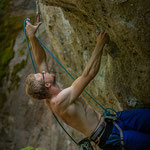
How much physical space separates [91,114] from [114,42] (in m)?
1.11

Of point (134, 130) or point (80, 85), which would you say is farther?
point (134, 130)

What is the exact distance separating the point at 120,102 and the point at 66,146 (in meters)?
4.81

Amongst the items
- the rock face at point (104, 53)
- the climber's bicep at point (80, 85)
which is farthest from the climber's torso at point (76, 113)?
the rock face at point (104, 53)

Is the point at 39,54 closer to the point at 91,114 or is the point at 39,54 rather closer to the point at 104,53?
the point at 104,53

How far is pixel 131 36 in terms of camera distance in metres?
2.48

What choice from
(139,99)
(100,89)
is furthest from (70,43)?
(139,99)

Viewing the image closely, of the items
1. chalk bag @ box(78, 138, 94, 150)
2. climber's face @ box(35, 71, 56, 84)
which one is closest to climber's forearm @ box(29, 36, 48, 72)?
climber's face @ box(35, 71, 56, 84)

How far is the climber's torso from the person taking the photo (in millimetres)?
2949

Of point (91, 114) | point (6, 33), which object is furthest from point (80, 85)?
point (6, 33)

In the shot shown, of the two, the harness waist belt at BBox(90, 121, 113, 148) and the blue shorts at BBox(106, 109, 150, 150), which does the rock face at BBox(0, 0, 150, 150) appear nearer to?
the blue shorts at BBox(106, 109, 150, 150)

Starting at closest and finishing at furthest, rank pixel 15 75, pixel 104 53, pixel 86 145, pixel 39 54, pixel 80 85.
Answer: pixel 80 85
pixel 86 145
pixel 104 53
pixel 39 54
pixel 15 75

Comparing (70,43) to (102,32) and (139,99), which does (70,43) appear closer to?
(102,32)

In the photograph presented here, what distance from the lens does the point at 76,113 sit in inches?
118

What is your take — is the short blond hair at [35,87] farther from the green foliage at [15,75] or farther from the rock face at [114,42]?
the green foliage at [15,75]
